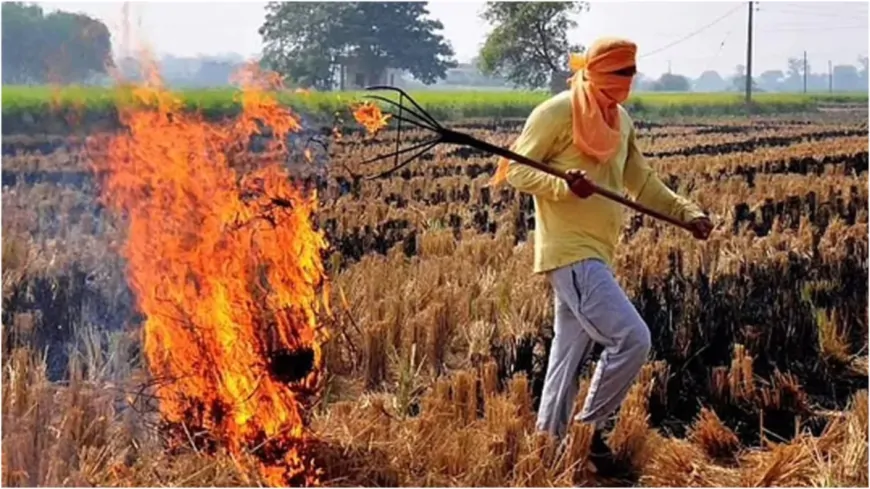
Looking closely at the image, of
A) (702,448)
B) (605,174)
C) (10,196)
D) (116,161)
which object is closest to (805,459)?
(702,448)

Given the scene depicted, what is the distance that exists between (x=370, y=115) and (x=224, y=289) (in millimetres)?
1282

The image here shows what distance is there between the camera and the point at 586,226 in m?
3.64

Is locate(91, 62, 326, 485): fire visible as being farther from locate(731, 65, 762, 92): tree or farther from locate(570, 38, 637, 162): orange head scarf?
locate(731, 65, 762, 92): tree

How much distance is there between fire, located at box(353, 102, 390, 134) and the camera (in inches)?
189

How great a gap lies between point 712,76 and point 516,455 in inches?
132

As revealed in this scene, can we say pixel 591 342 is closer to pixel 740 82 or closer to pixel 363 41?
pixel 363 41

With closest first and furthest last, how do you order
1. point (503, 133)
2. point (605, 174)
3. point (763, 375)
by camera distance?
point (605, 174)
point (763, 375)
point (503, 133)

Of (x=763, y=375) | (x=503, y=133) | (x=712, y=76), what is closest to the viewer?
(x=763, y=375)

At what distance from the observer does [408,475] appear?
12.5 ft

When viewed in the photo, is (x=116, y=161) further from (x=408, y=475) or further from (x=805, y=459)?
(x=805, y=459)

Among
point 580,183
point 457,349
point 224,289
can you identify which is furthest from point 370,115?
point 580,183

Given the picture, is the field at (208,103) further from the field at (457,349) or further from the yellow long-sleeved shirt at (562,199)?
the yellow long-sleeved shirt at (562,199)

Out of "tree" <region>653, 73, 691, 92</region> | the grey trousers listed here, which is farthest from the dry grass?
"tree" <region>653, 73, 691, 92</region>

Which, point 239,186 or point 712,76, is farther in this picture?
point 712,76
